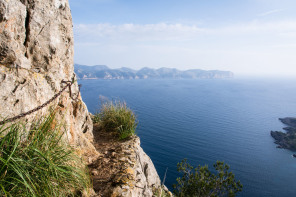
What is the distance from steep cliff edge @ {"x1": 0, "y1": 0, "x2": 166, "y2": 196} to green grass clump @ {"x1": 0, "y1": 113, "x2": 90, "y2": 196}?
0.56m

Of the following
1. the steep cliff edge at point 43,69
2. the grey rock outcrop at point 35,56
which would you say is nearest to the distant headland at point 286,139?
the steep cliff edge at point 43,69

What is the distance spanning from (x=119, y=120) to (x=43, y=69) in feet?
12.4

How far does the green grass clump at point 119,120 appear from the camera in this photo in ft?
23.7

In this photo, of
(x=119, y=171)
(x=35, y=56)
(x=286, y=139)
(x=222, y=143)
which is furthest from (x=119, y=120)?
(x=286, y=139)

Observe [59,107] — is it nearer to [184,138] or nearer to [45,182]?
[45,182]

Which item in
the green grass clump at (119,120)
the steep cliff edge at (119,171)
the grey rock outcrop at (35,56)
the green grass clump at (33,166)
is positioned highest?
the grey rock outcrop at (35,56)

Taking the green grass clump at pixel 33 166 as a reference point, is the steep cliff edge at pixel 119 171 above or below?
below

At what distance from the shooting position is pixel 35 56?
428cm

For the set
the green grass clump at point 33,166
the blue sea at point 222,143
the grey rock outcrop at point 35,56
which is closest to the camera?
the green grass clump at point 33,166

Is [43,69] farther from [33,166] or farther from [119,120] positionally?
[119,120]

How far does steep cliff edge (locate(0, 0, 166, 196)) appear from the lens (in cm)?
351

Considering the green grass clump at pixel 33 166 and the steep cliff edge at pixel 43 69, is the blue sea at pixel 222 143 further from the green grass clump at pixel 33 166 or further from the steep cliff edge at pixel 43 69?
the green grass clump at pixel 33 166

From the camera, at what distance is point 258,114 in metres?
78.4

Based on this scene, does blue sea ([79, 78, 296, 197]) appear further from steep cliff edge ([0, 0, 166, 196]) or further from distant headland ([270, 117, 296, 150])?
steep cliff edge ([0, 0, 166, 196])
